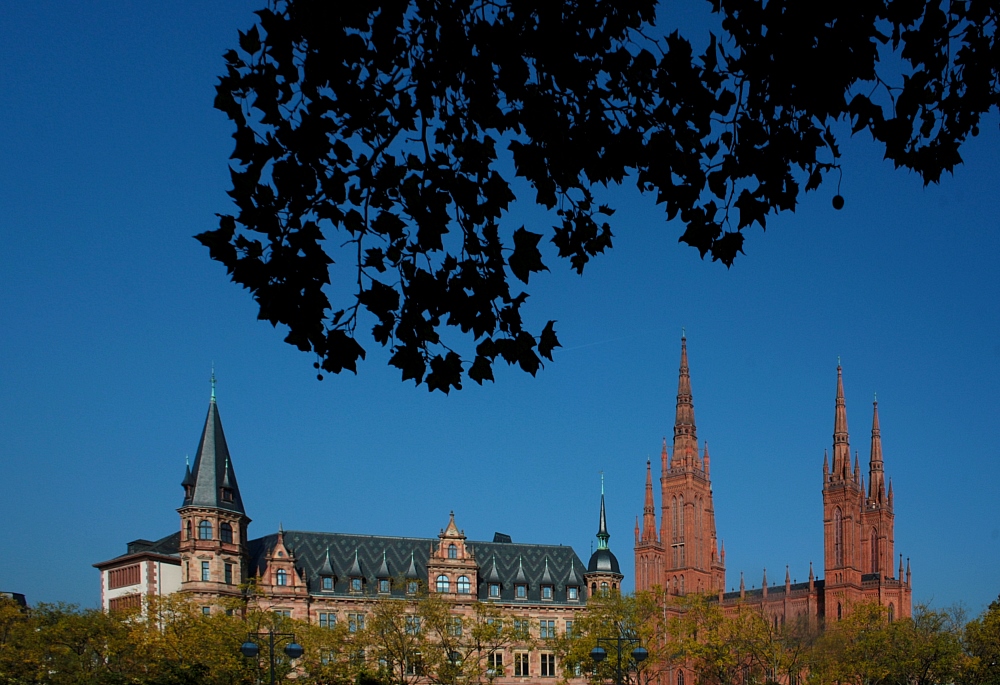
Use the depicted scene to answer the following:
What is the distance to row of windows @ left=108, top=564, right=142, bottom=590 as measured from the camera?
7525cm

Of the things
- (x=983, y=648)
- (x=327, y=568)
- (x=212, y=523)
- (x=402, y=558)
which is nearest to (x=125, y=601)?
(x=212, y=523)

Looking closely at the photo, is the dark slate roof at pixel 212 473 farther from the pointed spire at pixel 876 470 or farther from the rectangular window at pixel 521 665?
the pointed spire at pixel 876 470

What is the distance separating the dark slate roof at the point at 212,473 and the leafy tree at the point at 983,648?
1717 inches

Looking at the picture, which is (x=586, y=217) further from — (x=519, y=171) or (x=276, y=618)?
(x=276, y=618)

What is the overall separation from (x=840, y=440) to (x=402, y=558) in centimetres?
6322

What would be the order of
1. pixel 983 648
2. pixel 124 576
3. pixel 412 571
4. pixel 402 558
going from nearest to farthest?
pixel 983 648, pixel 124 576, pixel 412 571, pixel 402 558

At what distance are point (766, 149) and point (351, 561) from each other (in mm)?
71881

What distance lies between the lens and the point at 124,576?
251 ft

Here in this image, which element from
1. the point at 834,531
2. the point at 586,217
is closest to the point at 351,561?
the point at 834,531

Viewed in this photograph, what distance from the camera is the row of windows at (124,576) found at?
247 ft

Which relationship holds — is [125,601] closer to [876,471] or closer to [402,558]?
[402,558]

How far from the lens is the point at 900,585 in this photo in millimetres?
118438

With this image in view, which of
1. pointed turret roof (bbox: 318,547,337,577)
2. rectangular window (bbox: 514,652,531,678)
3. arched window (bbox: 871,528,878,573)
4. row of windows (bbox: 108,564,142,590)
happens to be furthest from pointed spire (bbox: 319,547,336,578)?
arched window (bbox: 871,528,878,573)

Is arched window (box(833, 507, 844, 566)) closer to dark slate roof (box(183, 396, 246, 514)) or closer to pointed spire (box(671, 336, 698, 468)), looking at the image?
pointed spire (box(671, 336, 698, 468))
